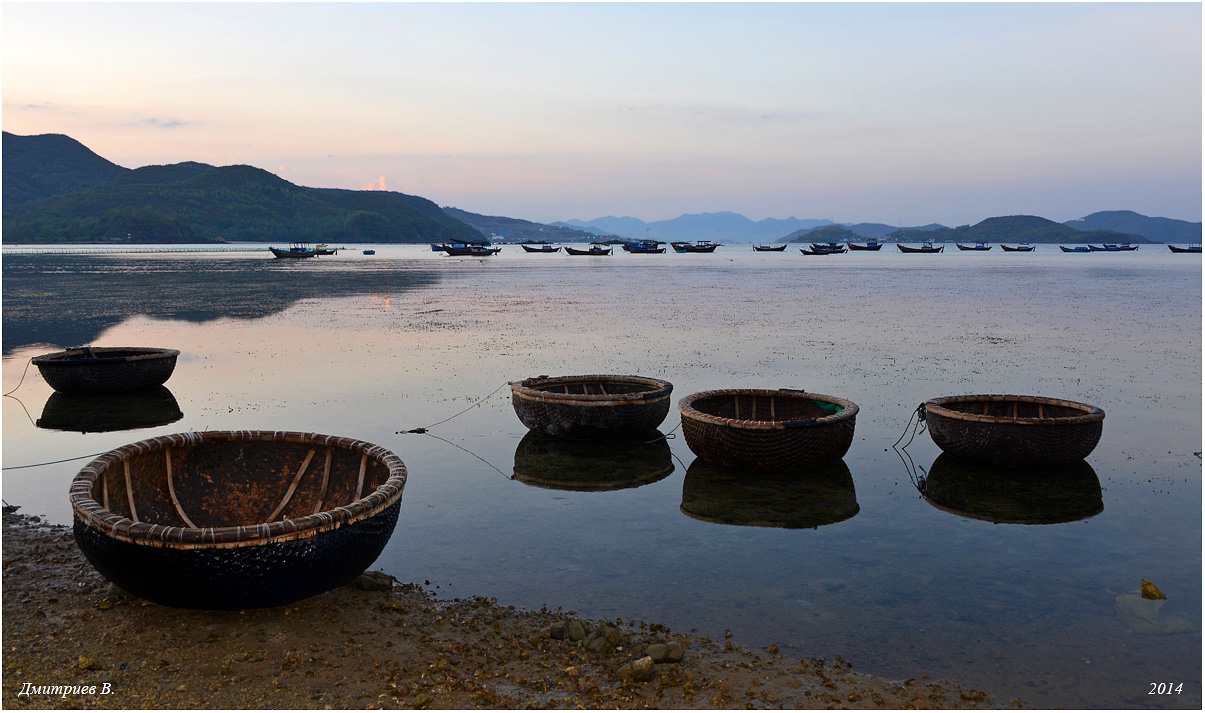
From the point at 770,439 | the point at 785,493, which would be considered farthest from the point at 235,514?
the point at 785,493

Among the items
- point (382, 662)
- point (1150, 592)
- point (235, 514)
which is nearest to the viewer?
point (382, 662)

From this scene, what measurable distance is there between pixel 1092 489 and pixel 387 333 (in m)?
20.8

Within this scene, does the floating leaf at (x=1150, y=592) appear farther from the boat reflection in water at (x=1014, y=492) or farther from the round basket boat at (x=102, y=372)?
the round basket boat at (x=102, y=372)

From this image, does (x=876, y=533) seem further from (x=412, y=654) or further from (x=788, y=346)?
(x=788, y=346)

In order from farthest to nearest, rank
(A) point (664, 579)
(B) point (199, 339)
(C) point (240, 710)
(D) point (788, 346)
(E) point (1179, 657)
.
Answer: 1. (B) point (199, 339)
2. (D) point (788, 346)
3. (A) point (664, 579)
4. (E) point (1179, 657)
5. (C) point (240, 710)

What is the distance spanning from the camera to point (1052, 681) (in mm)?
5590

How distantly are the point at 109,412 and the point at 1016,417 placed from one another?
15552 millimetres

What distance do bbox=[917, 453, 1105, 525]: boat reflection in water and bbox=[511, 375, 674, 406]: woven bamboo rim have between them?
4.07 metres

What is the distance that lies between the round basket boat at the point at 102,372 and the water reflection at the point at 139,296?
30.7ft

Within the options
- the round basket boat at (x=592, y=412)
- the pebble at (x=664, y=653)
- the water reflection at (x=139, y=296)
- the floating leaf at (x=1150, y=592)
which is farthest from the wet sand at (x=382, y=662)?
the water reflection at (x=139, y=296)

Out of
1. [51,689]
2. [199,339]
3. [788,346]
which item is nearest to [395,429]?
[51,689]

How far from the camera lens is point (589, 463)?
446 inches

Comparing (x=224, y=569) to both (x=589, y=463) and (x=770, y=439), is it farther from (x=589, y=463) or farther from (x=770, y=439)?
(x=770, y=439)

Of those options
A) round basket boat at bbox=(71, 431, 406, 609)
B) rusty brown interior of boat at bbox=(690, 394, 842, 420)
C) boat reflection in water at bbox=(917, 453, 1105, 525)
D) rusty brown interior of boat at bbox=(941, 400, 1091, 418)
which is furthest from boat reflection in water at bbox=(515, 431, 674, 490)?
rusty brown interior of boat at bbox=(941, 400, 1091, 418)
